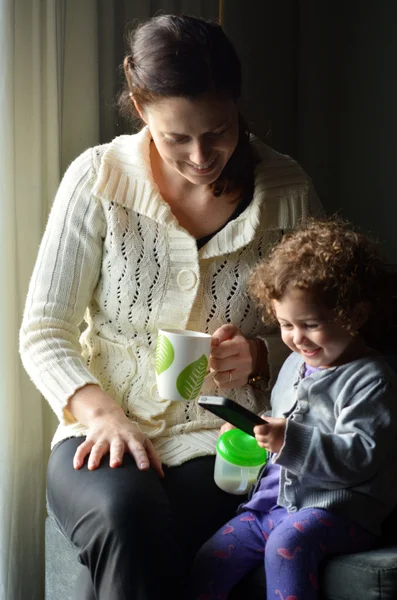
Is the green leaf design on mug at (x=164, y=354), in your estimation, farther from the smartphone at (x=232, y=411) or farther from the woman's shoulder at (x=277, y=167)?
the woman's shoulder at (x=277, y=167)

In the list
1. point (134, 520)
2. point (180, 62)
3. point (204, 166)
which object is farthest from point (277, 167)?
point (134, 520)

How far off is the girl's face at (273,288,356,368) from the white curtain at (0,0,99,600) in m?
0.72

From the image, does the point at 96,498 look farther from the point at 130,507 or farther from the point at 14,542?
the point at 14,542

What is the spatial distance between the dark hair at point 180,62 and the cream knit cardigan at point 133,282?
0.66 ft

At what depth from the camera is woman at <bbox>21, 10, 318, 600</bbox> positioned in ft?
4.98

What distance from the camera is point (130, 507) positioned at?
1369mm

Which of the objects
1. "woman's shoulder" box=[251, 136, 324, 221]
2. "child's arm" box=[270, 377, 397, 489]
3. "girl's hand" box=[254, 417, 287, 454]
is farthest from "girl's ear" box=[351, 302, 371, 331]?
"woman's shoulder" box=[251, 136, 324, 221]

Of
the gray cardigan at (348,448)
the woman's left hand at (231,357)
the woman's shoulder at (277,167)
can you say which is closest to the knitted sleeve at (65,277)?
the woman's left hand at (231,357)

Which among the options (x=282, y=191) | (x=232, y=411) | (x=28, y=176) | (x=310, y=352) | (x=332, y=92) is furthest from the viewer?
(x=332, y=92)

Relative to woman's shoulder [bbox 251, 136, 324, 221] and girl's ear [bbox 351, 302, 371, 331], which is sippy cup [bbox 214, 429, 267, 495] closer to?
girl's ear [bbox 351, 302, 371, 331]

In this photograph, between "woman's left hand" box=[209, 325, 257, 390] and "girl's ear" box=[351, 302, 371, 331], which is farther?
"woman's left hand" box=[209, 325, 257, 390]

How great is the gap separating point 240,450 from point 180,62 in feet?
2.29

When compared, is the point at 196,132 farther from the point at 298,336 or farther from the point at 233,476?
the point at 233,476

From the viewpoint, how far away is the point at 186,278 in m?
1.69
